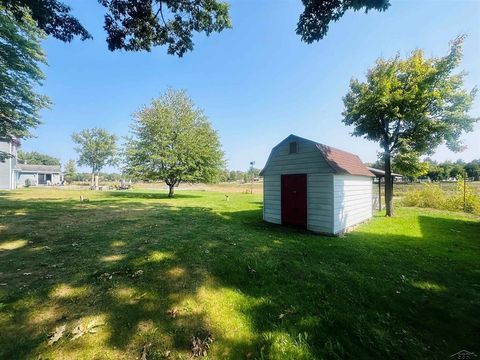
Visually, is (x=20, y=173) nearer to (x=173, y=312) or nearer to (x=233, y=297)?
(x=173, y=312)

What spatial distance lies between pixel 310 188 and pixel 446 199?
1402cm

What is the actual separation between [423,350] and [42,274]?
6257 mm

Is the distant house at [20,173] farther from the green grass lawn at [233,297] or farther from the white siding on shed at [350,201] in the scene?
the white siding on shed at [350,201]

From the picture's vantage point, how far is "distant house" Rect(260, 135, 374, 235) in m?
8.30

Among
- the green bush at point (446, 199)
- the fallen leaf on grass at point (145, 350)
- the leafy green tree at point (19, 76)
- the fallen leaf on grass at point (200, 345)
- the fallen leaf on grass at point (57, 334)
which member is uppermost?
the leafy green tree at point (19, 76)

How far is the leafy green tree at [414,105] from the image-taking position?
416 inches

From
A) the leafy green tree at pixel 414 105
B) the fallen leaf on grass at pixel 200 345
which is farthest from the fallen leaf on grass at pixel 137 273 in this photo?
the leafy green tree at pixel 414 105

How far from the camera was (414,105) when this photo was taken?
10852mm

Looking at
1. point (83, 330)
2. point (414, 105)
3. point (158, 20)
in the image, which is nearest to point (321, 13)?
point (158, 20)

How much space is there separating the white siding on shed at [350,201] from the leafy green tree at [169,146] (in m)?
15.9

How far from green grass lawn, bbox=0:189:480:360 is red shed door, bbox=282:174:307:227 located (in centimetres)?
210

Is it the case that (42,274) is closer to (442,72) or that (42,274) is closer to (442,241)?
(442,241)

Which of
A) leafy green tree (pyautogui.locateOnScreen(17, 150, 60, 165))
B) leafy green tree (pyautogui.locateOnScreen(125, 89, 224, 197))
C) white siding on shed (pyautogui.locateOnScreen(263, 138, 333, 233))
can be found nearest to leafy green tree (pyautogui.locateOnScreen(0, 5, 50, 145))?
leafy green tree (pyautogui.locateOnScreen(125, 89, 224, 197))

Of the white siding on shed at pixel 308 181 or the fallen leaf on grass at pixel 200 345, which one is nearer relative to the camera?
the fallen leaf on grass at pixel 200 345
